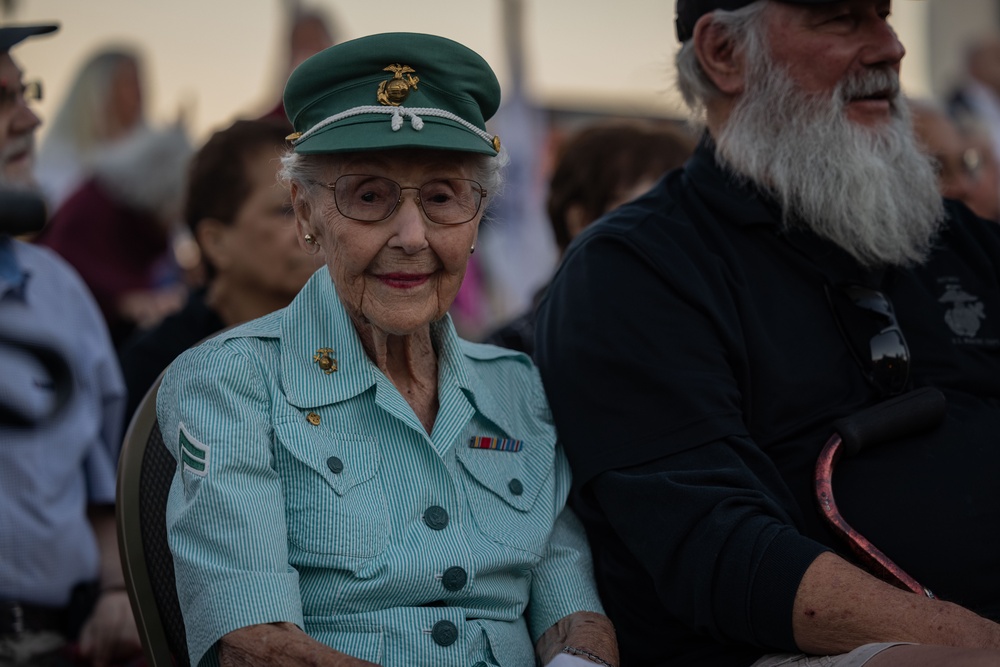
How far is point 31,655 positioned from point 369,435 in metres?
1.26

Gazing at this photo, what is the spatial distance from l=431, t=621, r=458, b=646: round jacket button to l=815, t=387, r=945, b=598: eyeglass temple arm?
0.85 metres

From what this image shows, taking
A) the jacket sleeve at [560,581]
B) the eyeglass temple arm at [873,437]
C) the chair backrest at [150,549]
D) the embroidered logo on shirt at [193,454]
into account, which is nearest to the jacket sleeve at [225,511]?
the embroidered logo on shirt at [193,454]

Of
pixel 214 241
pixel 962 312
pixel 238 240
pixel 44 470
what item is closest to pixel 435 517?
pixel 44 470

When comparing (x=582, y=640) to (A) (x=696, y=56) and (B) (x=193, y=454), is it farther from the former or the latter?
(A) (x=696, y=56)

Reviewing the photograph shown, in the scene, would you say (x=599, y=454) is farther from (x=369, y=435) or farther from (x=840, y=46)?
(x=840, y=46)

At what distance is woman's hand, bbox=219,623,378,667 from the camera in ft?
7.04

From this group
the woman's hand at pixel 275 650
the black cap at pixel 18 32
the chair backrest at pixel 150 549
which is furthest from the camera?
the black cap at pixel 18 32

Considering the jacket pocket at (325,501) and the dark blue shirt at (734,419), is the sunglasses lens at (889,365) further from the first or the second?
the jacket pocket at (325,501)

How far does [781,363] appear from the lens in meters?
2.81

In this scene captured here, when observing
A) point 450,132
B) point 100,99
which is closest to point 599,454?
point 450,132

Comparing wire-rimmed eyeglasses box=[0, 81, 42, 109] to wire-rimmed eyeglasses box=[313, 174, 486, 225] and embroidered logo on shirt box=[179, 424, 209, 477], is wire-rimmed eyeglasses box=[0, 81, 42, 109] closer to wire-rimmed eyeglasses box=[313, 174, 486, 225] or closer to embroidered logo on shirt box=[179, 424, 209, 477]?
wire-rimmed eyeglasses box=[313, 174, 486, 225]

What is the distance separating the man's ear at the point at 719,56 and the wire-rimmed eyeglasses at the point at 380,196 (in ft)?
3.55

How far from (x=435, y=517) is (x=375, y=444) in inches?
7.5

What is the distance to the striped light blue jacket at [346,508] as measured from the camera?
220 cm
